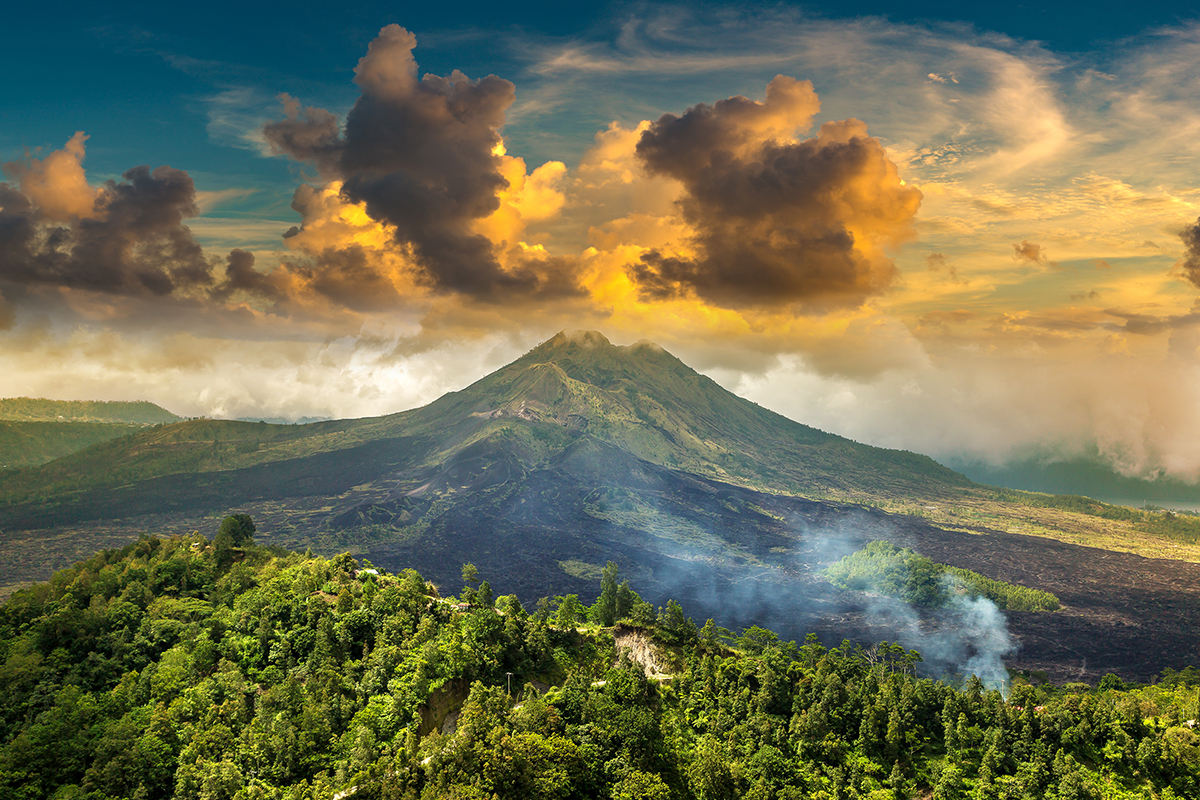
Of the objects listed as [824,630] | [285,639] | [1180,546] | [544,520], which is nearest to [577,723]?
[285,639]

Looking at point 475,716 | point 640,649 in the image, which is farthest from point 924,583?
point 475,716

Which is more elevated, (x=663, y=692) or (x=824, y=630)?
(x=663, y=692)

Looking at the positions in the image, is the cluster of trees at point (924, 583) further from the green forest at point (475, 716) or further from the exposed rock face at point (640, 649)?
the exposed rock face at point (640, 649)

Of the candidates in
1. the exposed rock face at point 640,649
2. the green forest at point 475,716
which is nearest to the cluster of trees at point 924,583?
the green forest at point 475,716

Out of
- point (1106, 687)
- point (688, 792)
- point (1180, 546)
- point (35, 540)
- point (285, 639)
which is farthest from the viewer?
point (1180, 546)

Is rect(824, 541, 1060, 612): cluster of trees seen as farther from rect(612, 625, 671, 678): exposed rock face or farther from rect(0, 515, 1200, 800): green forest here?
rect(612, 625, 671, 678): exposed rock face

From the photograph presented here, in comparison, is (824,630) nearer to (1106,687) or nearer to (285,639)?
(1106,687)
